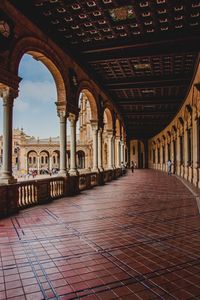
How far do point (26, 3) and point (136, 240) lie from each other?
748cm

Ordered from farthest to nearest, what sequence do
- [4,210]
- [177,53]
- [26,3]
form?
[177,53] → [26,3] → [4,210]

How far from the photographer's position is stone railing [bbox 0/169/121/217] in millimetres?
7186

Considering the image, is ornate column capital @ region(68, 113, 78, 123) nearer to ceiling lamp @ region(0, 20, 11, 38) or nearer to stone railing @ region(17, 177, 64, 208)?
stone railing @ region(17, 177, 64, 208)

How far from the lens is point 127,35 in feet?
33.6

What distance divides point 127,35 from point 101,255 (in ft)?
29.0

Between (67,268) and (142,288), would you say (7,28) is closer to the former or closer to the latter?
(67,268)

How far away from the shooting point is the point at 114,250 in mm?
4332

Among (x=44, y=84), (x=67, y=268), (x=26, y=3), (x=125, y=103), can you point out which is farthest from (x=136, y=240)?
(x=44, y=84)

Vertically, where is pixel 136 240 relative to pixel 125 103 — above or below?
below

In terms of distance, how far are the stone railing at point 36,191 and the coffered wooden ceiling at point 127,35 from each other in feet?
17.9

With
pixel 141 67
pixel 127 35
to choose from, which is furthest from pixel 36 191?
pixel 141 67

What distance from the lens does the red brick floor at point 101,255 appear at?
10.0ft

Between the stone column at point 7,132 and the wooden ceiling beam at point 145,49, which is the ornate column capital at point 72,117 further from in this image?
the stone column at point 7,132

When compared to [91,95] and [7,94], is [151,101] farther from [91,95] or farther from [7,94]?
[7,94]
